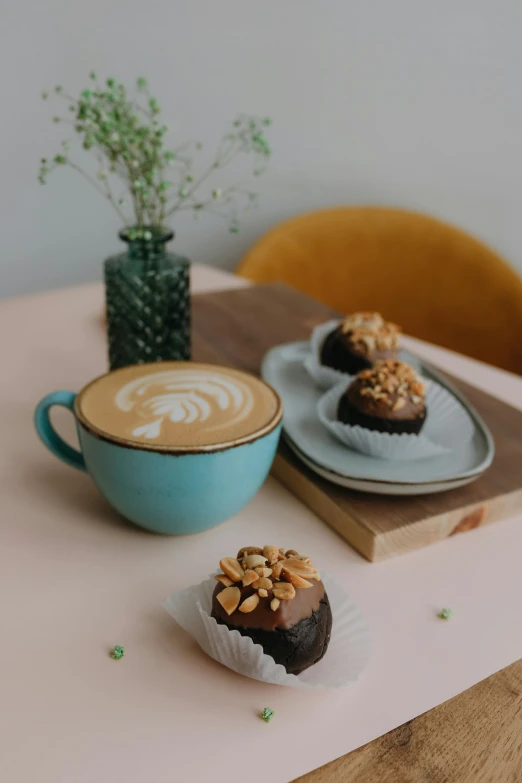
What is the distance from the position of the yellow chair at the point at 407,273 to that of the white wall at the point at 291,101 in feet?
0.93

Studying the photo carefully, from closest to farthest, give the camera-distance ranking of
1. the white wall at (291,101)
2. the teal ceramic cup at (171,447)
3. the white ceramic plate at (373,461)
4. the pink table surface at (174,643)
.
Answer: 1. the pink table surface at (174,643)
2. the teal ceramic cup at (171,447)
3. the white ceramic plate at (373,461)
4. the white wall at (291,101)

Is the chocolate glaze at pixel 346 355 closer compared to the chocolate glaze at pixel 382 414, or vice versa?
the chocolate glaze at pixel 382 414

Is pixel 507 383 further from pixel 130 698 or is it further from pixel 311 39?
pixel 311 39

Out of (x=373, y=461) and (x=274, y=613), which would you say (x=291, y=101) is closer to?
(x=373, y=461)

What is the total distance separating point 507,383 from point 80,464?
2.30 ft

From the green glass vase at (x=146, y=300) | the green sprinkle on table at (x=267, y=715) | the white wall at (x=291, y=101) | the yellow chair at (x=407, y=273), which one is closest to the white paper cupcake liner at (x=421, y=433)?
the green glass vase at (x=146, y=300)

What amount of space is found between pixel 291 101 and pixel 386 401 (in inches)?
57.4

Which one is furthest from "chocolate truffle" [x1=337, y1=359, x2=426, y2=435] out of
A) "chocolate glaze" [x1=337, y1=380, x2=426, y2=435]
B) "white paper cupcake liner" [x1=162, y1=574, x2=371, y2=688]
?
"white paper cupcake liner" [x1=162, y1=574, x2=371, y2=688]

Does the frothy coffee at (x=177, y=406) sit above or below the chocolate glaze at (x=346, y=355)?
above

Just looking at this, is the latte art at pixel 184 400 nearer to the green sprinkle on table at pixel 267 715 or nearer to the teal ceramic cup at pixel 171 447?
the teal ceramic cup at pixel 171 447

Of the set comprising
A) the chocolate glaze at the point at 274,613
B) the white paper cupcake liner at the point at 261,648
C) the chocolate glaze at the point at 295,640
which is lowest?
the white paper cupcake liner at the point at 261,648

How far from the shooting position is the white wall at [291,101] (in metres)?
1.78

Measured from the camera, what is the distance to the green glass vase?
3.21 feet

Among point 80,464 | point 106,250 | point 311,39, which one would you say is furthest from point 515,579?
point 311,39
